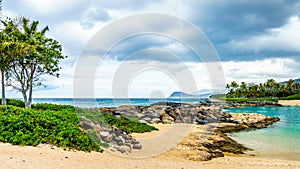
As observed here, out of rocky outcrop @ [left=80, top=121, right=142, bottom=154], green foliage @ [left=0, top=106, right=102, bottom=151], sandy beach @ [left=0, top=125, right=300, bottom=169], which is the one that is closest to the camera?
sandy beach @ [left=0, top=125, right=300, bottom=169]

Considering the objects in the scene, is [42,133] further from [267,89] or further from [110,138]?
[267,89]

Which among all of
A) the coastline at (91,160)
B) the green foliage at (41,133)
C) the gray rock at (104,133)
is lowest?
the coastline at (91,160)

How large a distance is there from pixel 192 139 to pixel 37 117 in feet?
31.2

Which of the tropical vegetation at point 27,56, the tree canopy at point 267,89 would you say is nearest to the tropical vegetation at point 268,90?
the tree canopy at point 267,89

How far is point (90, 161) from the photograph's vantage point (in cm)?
1025

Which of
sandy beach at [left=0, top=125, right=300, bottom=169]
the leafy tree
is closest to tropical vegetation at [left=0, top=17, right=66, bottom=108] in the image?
the leafy tree

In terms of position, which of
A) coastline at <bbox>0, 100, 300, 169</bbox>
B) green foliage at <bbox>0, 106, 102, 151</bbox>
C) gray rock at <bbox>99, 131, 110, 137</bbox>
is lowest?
coastline at <bbox>0, 100, 300, 169</bbox>

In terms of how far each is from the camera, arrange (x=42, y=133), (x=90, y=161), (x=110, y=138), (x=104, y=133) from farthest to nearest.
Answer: (x=104, y=133)
(x=110, y=138)
(x=42, y=133)
(x=90, y=161)

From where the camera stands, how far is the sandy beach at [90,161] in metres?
9.04

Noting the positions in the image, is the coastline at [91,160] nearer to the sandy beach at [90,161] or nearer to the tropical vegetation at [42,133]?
the sandy beach at [90,161]

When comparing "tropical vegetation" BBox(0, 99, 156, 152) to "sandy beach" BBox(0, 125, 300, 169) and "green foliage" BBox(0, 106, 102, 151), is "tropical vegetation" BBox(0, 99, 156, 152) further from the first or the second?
"sandy beach" BBox(0, 125, 300, 169)

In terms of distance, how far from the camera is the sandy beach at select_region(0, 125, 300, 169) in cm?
904

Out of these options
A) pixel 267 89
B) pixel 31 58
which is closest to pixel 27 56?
pixel 31 58

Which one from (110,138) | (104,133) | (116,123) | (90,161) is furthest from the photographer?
(116,123)
